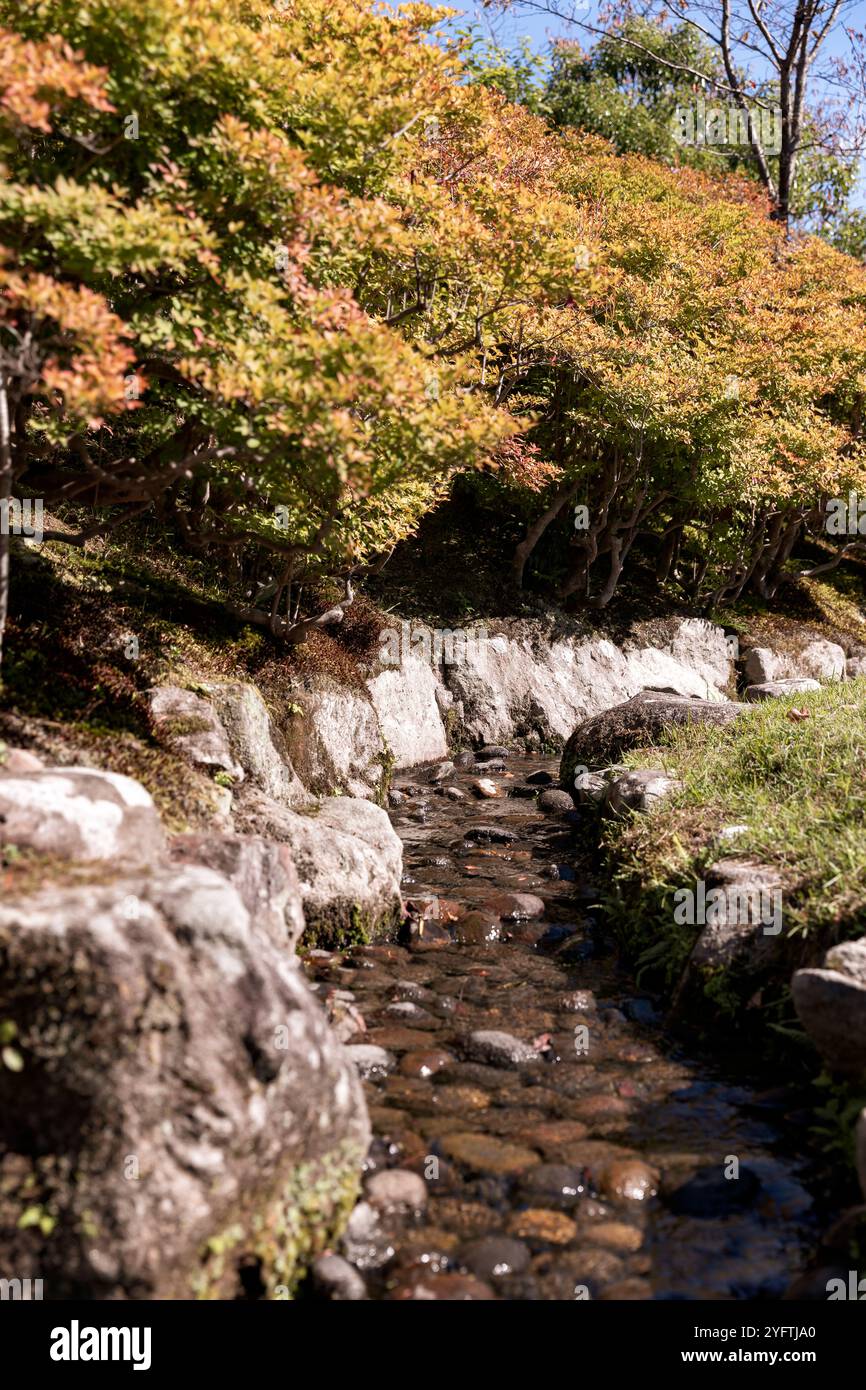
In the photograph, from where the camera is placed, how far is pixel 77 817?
5.51 meters

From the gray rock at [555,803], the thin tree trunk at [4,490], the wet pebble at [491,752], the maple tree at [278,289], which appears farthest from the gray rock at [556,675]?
the thin tree trunk at [4,490]

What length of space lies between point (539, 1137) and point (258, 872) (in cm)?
247

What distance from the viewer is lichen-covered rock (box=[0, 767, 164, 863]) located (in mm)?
5309

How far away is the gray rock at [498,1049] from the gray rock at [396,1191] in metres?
1.44

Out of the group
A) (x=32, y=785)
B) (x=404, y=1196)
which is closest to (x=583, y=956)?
(x=404, y=1196)

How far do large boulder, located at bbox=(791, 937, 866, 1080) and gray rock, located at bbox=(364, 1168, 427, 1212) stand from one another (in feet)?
7.94

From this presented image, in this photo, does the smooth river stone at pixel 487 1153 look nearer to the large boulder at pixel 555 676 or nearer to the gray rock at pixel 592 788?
the gray rock at pixel 592 788

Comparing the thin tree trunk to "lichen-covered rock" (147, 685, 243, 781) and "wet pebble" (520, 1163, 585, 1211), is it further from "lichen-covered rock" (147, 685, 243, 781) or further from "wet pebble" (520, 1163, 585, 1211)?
"wet pebble" (520, 1163, 585, 1211)

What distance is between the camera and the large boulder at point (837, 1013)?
5262mm

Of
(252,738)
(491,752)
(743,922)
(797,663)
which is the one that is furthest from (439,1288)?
(797,663)

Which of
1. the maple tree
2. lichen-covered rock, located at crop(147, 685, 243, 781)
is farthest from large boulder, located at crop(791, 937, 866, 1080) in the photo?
lichen-covered rock, located at crop(147, 685, 243, 781)

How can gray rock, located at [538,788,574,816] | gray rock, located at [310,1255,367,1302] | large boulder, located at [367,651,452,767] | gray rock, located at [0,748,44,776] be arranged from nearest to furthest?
gray rock, located at [310,1255,367,1302], gray rock, located at [0,748,44,776], gray rock, located at [538,788,574,816], large boulder, located at [367,651,452,767]

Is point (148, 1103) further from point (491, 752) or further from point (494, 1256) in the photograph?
point (491, 752)

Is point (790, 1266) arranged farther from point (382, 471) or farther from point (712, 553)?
point (712, 553)
